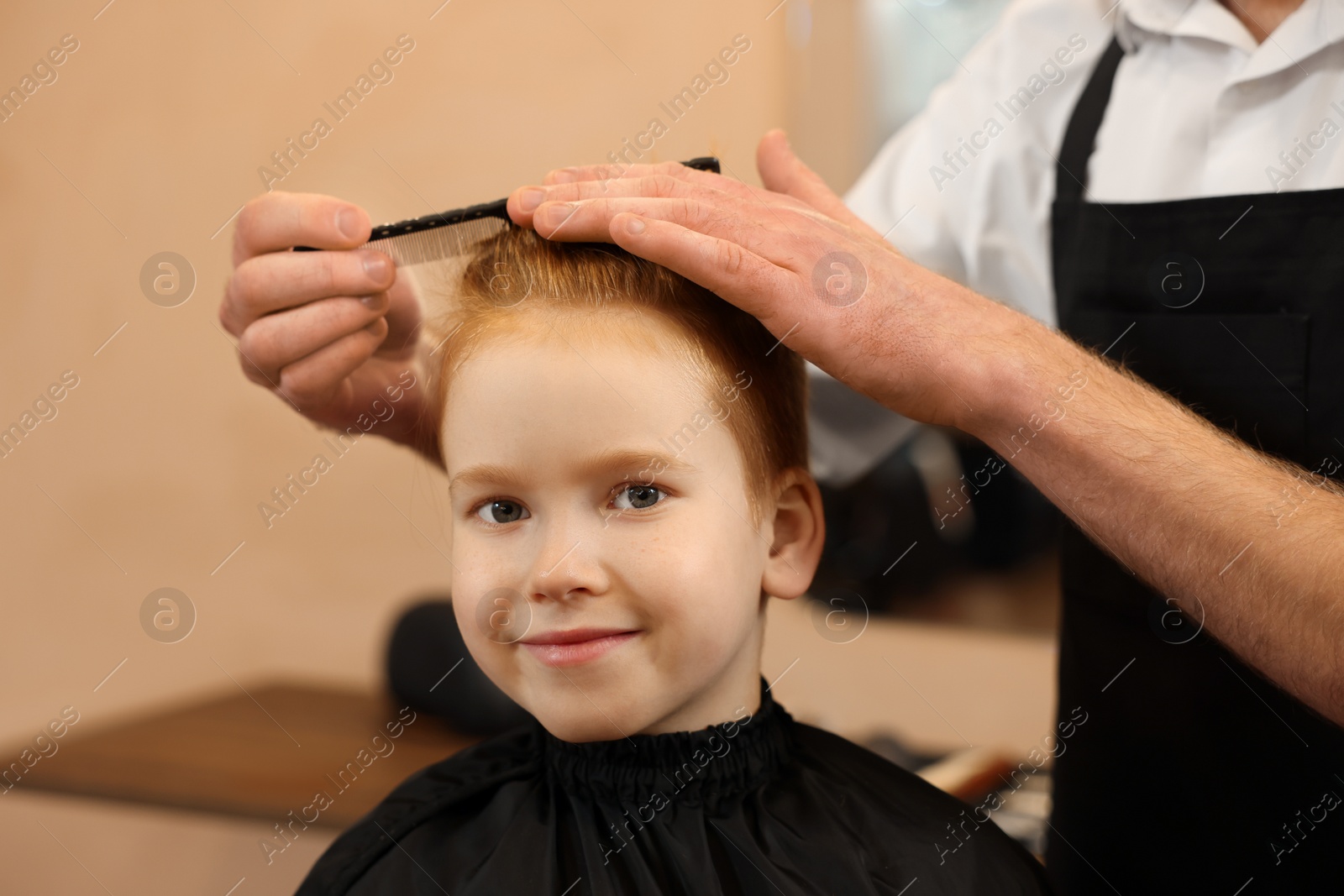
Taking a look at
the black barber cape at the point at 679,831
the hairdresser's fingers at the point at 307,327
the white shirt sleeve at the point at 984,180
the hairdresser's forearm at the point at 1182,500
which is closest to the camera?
the hairdresser's forearm at the point at 1182,500

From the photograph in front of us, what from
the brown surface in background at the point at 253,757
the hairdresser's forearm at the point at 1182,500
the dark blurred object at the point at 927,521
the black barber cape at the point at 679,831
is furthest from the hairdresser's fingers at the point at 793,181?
the brown surface in background at the point at 253,757

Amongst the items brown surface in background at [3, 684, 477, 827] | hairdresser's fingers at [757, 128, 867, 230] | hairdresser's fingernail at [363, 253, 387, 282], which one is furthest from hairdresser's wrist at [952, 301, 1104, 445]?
brown surface in background at [3, 684, 477, 827]

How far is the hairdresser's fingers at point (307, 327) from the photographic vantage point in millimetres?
1033

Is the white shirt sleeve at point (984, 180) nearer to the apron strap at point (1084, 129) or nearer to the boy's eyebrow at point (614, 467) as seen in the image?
the apron strap at point (1084, 129)

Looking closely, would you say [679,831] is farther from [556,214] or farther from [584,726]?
[556,214]

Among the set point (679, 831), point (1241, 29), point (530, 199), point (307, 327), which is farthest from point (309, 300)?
point (1241, 29)

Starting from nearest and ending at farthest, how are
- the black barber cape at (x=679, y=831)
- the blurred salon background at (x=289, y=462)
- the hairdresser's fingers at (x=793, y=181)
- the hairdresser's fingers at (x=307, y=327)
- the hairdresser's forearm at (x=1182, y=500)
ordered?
1. the hairdresser's forearm at (x=1182, y=500)
2. the black barber cape at (x=679, y=831)
3. the hairdresser's fingers at (x=307, y=327)
4. the hairdresser's fingers at (x=793, y=181)
5. the blurred salon background at (x=289, y=462)

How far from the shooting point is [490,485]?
2.94ft

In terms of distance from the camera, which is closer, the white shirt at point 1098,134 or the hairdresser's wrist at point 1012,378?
the hairdresser's wrist at point 1012,378

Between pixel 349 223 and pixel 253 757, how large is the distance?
1317 mm

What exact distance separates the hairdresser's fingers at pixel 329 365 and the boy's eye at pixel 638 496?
0.37 m

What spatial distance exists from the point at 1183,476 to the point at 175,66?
242cm

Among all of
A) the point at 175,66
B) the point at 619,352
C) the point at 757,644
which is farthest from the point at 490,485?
the point at 175,66

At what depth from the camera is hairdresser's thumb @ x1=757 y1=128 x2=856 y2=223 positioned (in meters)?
1.16
